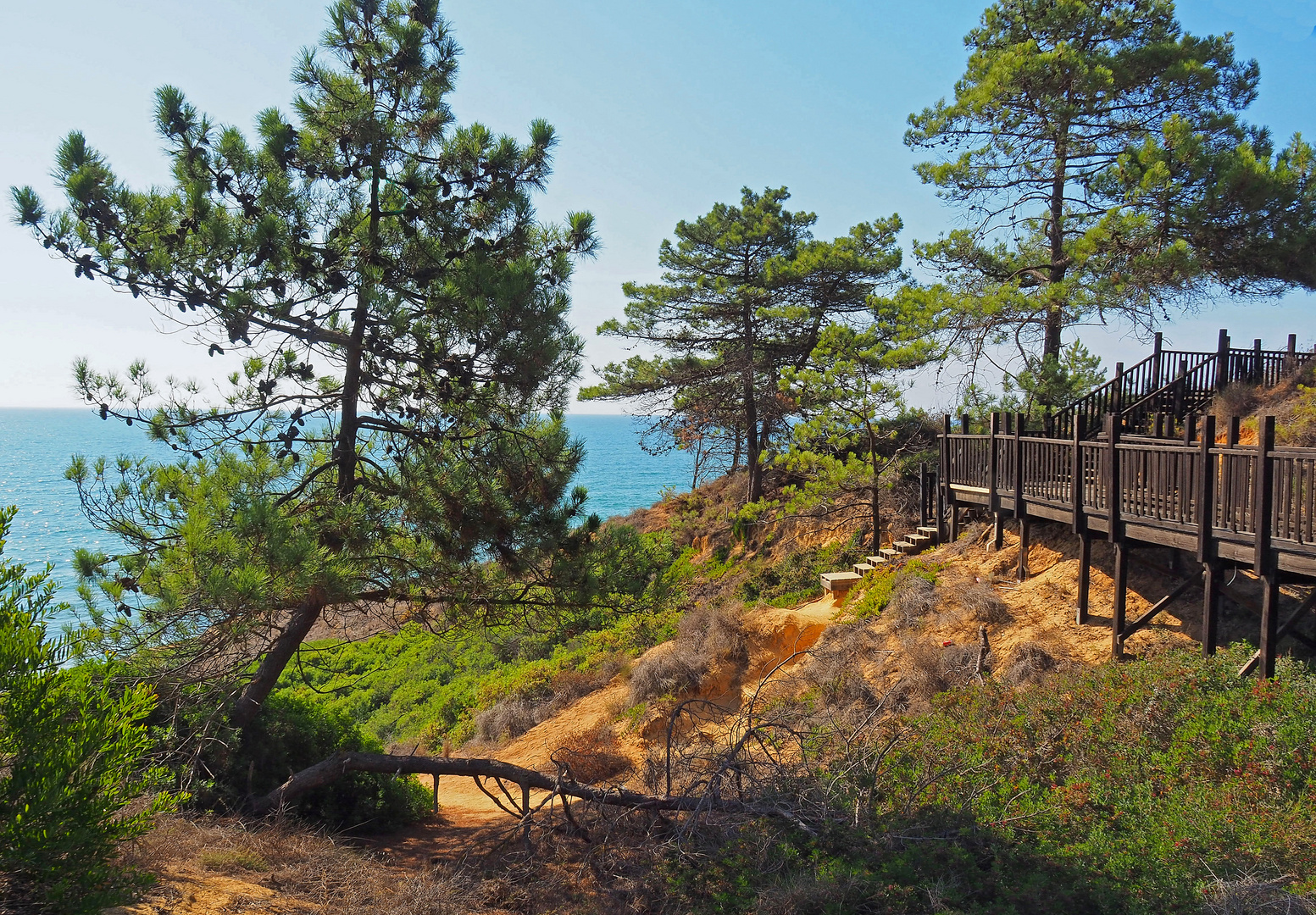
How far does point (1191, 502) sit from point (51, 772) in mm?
9690

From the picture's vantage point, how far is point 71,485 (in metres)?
14.3

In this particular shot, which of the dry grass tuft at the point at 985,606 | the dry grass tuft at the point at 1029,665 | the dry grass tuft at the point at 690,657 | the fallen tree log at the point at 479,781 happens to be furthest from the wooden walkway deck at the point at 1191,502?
the dry grass tuft at the point at 690,657

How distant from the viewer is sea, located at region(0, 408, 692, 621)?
30.1 feet

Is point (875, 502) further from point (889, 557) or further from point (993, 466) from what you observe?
point (993, 466)

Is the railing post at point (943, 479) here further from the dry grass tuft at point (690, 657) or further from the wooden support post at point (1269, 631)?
the wooden support post at point (1269, 631)

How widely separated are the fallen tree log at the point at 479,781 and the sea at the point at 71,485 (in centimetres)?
273

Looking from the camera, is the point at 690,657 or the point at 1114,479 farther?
the point at 690,657

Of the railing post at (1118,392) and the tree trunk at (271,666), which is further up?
the railing post at (1118,392)

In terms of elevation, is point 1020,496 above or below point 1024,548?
above

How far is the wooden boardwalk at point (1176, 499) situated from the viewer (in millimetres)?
7043

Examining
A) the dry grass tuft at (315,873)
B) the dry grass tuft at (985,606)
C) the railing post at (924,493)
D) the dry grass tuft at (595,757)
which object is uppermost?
the railing post at (924,493)

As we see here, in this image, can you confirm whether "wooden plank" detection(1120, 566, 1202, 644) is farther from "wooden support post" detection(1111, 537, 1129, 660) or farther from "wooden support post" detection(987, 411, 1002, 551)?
"wooden support post" detection(987, 411, 1002, 551)

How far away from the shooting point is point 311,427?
802cm

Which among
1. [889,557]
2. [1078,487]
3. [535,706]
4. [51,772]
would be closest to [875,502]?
[889,557]
